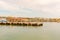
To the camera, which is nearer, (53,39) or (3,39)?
(3,39)

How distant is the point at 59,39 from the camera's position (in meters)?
11.8

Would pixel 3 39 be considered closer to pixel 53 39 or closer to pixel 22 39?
pixel 22 39

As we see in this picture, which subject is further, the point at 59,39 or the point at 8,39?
the point at 59,39

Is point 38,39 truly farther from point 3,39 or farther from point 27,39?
point 3,39

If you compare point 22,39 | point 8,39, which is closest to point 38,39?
point 22,39

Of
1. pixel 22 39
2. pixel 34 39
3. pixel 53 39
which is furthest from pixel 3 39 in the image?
pixel 53 39

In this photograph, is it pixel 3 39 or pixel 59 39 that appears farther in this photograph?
pixel 59 39

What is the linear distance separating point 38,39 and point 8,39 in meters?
2.33

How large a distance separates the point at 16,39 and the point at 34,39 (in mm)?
1389

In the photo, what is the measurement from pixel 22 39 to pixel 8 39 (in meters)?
1.07

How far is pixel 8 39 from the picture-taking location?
1103 cm

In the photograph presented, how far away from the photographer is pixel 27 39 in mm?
11273

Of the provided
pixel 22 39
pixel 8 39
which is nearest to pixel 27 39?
pixel 22 39

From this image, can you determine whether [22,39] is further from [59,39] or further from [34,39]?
[59,39]
